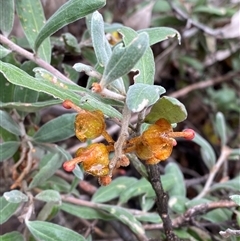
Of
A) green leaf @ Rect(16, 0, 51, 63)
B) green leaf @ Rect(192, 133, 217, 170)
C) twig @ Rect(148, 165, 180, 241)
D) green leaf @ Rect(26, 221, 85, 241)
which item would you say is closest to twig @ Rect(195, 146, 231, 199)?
green leaf @ Rect(192, 133, 217, 170)

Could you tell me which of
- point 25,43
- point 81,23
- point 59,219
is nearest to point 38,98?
point 25,43

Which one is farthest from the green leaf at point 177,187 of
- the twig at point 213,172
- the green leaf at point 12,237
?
the green leaf at point 12,237

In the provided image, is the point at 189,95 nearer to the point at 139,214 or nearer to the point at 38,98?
the point at 139,214

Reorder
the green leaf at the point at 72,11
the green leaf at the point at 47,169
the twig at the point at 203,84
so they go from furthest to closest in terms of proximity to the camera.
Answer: the twig at the point at 203,84
the green leaf at the point at 47,169
the green leaf at the point at 72,11

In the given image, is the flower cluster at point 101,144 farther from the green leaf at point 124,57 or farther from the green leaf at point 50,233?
the green leaf at point 50,233

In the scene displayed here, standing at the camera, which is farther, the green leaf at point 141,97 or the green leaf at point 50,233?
the green leaf at point 50,233

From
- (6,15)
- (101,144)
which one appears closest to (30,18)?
(6,15)

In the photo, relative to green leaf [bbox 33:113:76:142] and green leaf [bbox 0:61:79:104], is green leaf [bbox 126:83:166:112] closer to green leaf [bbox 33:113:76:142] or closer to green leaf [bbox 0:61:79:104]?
green leaf [bbox 0:61:79:104]
